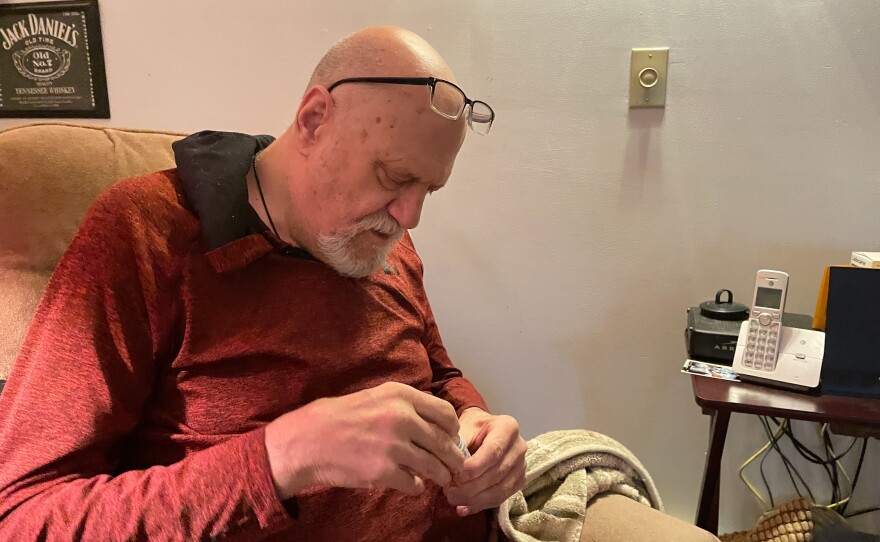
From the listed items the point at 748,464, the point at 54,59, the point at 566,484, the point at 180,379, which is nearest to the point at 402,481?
the point at 180,379

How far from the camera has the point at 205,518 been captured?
60 centimetres

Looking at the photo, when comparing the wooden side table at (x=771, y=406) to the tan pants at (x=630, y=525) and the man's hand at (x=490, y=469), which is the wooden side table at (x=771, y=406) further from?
the man's hand at (x=490, y=469)

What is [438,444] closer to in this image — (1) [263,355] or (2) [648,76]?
(1) [263,355]

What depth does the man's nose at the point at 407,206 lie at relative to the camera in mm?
794

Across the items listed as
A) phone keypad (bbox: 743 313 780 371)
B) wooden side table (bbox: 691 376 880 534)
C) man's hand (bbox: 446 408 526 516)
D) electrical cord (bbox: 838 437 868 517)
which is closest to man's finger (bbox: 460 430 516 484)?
man's hand (bbox: 446 408 526 516)

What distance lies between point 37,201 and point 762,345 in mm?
1128

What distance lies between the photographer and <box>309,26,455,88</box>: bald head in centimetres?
76

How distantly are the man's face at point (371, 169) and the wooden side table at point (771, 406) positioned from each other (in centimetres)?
56

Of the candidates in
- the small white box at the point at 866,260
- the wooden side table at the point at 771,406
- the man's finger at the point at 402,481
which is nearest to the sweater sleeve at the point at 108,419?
the man's finger at the point at 402,481

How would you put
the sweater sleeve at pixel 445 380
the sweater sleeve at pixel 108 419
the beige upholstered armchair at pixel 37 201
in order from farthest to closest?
1. the sweater sleeve at pixel 445 380
2. the beige upholstered armchair at pixel 37 201
3. the sweater sleeve at pixel 108 419

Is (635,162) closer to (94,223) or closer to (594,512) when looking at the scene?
(594,512)

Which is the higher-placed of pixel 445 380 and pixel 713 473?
pixel 445 380

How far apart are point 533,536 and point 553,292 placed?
58 centimetres

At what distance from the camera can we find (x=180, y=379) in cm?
75
